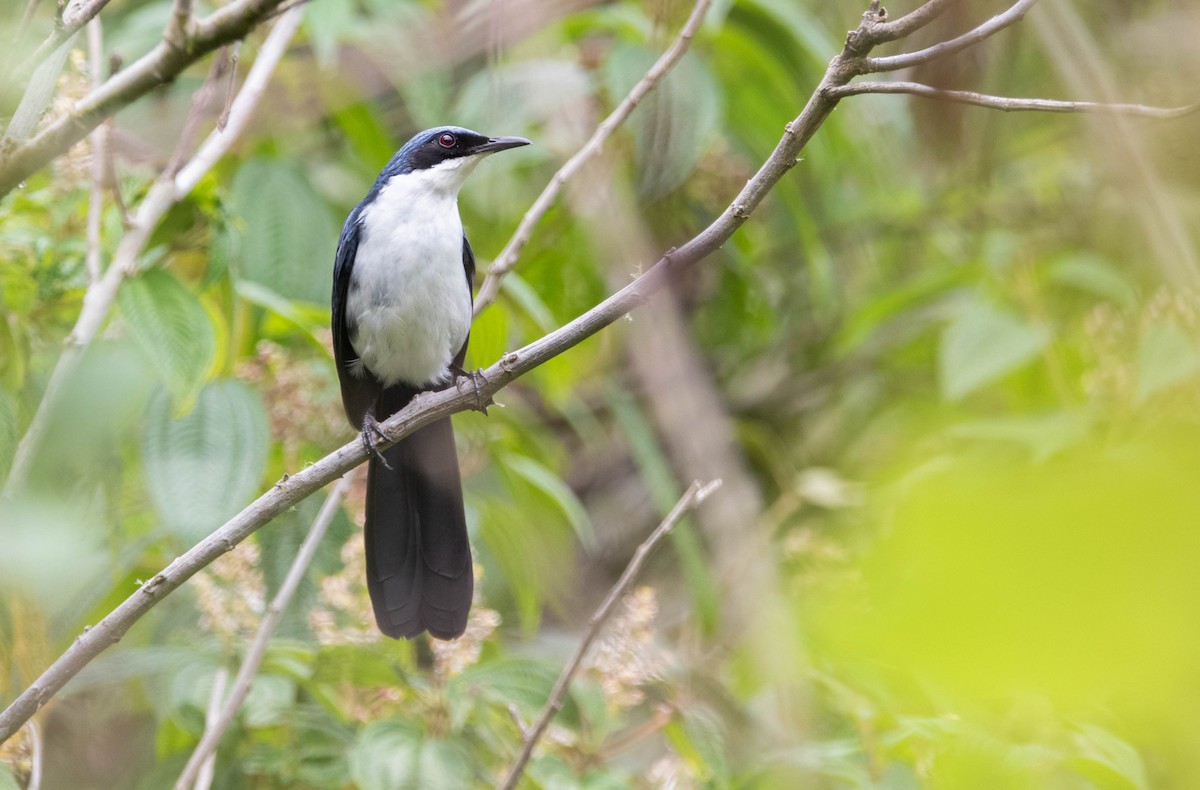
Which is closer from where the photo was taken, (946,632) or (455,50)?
(946,632)

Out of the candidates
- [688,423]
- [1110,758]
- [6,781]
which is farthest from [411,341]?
[1110,758]

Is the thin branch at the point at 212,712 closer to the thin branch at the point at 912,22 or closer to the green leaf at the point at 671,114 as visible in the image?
the green leaf at the point at 671,114

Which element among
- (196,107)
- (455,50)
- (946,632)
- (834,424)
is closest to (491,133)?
(455,50)

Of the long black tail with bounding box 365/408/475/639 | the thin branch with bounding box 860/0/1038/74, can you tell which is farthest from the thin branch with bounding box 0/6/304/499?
the thin branch with bounding box 860/0/1038/74

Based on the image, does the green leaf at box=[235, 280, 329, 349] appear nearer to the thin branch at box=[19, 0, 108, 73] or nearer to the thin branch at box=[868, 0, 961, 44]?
the thin branch at box=[19, 0, 108, 73]

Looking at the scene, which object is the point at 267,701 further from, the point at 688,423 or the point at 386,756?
the point at 688,423

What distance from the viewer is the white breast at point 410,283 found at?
14.4 ft

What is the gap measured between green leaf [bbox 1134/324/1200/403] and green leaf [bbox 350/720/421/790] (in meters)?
2.01

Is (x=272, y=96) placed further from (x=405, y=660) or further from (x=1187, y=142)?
(x=1187, y=142)

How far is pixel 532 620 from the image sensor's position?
13.9 ft

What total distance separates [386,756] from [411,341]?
1.80m

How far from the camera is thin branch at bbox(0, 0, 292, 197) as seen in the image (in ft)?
5.90

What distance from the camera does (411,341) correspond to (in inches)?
175

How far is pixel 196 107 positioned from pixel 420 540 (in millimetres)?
1595
